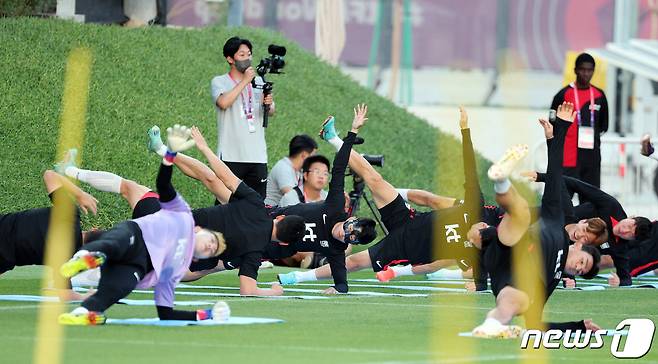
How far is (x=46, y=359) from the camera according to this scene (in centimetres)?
977

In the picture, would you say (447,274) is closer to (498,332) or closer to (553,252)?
(553,252)

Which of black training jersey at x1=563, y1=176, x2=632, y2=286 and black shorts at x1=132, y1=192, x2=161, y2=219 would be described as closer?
black shorts at x1=132, y1=192, x2=161, y2=219

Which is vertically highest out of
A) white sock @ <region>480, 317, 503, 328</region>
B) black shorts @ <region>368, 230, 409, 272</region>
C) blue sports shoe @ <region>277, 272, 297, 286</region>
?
white sock @ <region>480, 317, 503, 328</region>

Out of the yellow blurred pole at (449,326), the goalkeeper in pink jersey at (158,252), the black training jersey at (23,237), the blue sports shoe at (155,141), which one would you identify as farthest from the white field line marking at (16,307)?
the yellow blurred pole at (449,326)

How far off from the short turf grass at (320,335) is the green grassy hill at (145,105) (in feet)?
25.5

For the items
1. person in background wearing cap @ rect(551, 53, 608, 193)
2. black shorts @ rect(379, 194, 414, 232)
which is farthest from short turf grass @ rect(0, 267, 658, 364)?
person in background wearing cap @ rect(551, 53, 608, 193)

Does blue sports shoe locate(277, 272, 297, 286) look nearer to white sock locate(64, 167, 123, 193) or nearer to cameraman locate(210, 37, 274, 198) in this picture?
cameraman locate(210, 37, 274, 198)

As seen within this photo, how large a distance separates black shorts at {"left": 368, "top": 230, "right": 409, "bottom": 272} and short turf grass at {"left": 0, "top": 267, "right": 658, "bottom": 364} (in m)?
1.40

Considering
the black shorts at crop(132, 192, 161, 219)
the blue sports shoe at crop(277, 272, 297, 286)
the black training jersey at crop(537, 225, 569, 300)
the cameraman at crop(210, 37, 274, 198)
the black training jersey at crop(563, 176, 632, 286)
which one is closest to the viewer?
the black training jersey at crop(537, 225, 569, 300)

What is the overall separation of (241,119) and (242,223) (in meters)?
3.70

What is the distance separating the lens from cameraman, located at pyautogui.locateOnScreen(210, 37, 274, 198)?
17.8 m

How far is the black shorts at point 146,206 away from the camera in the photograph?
46.1 ft

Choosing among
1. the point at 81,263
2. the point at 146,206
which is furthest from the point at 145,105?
the point at 81,263

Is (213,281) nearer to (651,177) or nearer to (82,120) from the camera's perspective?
(82,120)
